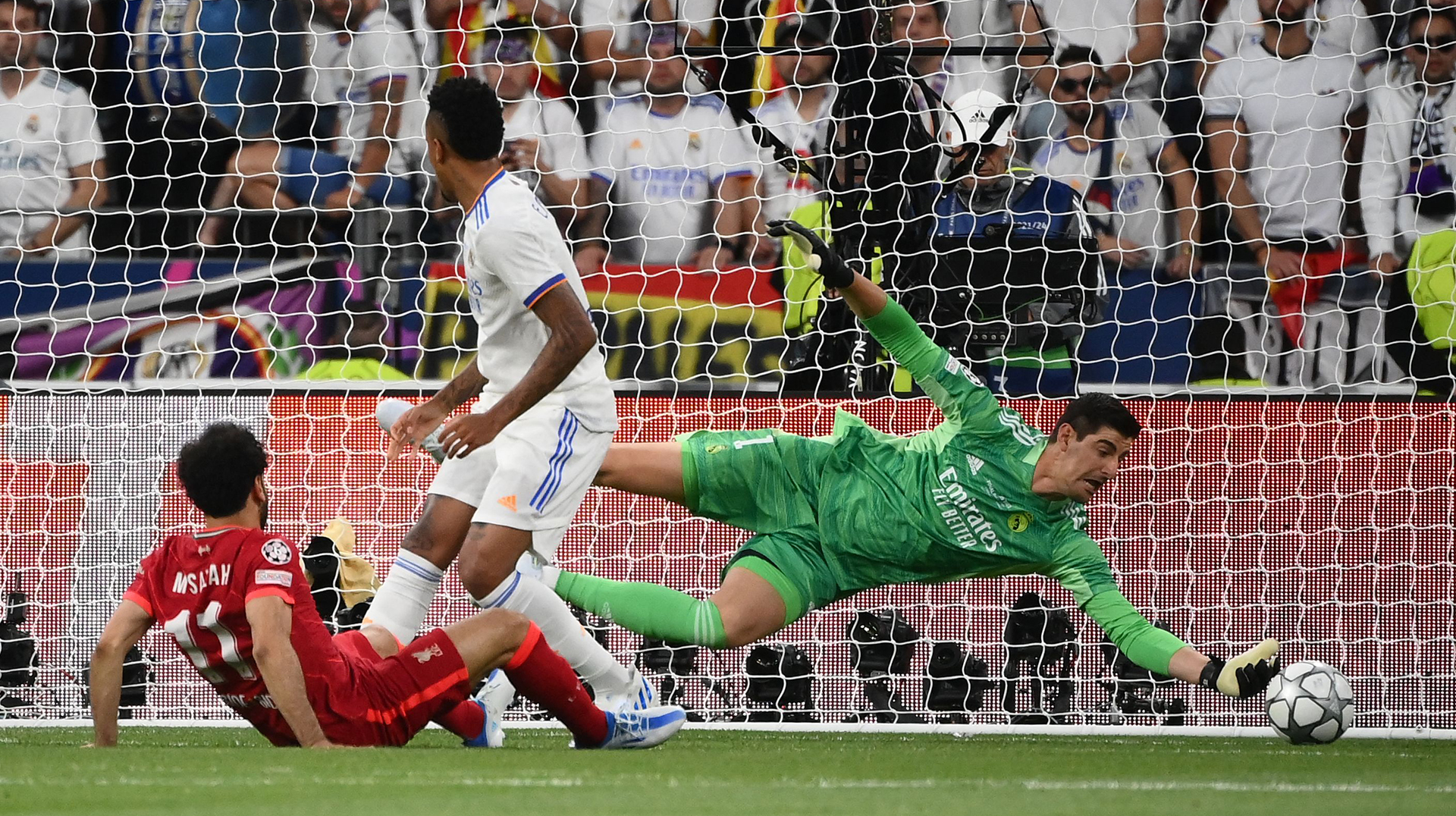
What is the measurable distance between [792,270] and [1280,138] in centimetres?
257

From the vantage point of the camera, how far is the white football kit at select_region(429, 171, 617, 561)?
4004 mm

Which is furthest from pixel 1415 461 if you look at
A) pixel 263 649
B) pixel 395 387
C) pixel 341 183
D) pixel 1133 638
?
pixel 341 183

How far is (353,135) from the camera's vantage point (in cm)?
815

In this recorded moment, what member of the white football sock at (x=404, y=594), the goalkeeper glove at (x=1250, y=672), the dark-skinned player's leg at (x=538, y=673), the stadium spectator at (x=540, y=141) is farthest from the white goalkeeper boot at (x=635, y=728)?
the stadium spectator at (x=540, y=141)

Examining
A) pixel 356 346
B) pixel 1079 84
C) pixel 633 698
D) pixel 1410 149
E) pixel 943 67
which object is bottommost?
pixel 633 698

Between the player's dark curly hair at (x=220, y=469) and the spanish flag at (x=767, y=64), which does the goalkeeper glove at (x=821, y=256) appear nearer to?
the player's dark curly hair at (x=220, y=469)

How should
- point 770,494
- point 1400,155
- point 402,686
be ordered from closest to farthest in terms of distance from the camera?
point 402,686 < point 770,494 < point 1400,155

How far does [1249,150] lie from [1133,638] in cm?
409

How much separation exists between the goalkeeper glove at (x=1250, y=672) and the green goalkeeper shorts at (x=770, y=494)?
1183 millimetres

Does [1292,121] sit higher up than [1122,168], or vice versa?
[1292,121]

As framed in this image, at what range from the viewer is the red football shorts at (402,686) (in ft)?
12.4

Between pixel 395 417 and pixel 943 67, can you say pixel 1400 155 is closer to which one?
pixel 943 67

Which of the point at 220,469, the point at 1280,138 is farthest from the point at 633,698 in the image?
the point at 1280,138

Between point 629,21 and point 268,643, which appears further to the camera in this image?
point 629,21
